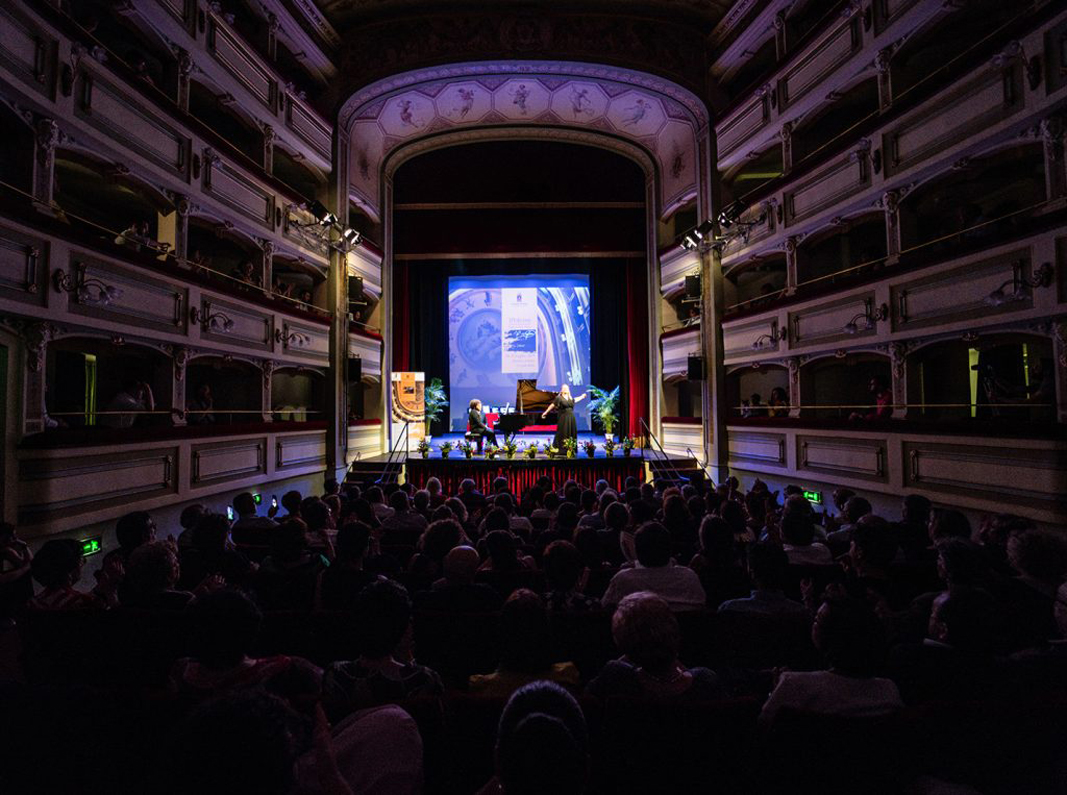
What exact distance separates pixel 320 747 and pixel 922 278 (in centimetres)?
942

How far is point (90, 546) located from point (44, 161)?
4.39 meters

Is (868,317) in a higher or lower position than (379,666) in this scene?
higher

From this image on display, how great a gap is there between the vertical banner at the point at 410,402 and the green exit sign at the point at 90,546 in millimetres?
8888

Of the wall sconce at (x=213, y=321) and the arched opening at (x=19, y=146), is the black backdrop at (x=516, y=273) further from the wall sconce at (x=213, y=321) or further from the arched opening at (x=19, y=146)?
the arched opening at (x=19, y=146)

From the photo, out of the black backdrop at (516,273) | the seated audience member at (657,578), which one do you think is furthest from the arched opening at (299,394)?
the seated audience member at (657,578)

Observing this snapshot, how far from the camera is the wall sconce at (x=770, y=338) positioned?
440 inches

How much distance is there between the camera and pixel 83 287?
6.62 meters

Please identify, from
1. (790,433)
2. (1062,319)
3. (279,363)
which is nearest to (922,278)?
(1062,319)

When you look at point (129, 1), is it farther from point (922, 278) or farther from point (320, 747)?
point (922, 278)

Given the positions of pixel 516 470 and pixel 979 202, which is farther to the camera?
pixel 516 470

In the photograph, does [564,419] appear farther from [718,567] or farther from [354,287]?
[718,567]

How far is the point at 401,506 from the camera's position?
593 centimetres

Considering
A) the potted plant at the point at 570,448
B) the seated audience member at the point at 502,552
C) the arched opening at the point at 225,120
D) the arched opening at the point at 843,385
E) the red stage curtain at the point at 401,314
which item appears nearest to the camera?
the seated audience member at the point at 502,552

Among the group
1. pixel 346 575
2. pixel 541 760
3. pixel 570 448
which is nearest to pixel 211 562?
pixel 346 575
